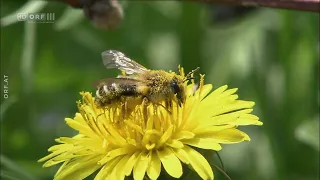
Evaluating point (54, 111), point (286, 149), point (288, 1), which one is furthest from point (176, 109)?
point (54, 111)

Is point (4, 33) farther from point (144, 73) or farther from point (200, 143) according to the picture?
point (200, 143)

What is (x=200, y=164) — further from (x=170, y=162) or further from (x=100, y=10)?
(x=100, y=10)

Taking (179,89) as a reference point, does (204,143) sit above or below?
below

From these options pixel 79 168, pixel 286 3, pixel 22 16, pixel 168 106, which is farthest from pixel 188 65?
pixel 79 168

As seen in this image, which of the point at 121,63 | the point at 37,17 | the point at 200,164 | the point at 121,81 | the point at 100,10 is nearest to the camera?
the point at 200,164

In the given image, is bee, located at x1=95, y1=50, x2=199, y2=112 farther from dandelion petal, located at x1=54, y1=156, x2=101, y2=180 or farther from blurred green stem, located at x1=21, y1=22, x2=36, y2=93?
blurred green stem, located at x1=21, y1=22, x2=36, y2=93

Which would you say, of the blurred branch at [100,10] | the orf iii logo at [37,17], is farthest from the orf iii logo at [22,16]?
the blurred branch at [100,10]
